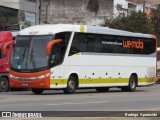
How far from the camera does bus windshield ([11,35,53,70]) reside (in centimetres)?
2714

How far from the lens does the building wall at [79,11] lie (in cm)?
8431

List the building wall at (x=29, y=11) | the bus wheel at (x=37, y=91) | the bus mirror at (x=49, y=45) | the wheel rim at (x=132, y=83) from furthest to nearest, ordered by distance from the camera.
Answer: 1. the building wall at (x=29, y=11)
2. the wheel rim at (x=132, y=83)
3. the bus wheel at (x=37, y=91)
4. the bus mirror at (x=49, y=45)

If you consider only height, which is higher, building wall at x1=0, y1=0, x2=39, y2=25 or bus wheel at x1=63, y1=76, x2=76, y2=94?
building wall at x1=0, y1=0, x2=39, y2=25

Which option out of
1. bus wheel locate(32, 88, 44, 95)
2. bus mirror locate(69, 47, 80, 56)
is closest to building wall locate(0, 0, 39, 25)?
bus wheel locate(32, 88, 44, 95)

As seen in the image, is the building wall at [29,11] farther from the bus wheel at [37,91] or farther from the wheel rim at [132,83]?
the bus wheel at [37,91]

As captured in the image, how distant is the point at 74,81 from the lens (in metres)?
A: 28.8

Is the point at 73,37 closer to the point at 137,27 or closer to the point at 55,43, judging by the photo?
the point at 55,43

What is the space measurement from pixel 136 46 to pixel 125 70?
1.71 m

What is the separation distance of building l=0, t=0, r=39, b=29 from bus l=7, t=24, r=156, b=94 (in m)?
28.3

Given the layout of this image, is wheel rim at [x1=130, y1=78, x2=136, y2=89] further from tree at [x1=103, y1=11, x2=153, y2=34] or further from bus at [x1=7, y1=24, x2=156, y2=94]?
tree at [x1=103, y1=11, x2=153, y2=34]

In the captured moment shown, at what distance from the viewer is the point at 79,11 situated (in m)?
86.2

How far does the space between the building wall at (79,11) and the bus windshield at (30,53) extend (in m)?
56.2

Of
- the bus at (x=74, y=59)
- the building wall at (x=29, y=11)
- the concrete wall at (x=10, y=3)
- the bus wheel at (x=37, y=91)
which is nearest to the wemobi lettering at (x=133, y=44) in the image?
the bus at (x=74, y=59)

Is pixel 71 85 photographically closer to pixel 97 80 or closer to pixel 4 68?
pixel 97 80
